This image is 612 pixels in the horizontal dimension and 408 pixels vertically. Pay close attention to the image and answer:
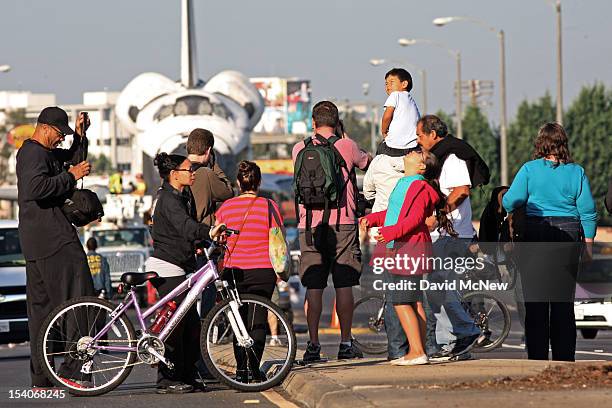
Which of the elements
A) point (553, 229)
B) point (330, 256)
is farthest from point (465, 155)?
point (330, 256)

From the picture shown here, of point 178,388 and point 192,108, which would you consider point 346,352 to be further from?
point 192,108

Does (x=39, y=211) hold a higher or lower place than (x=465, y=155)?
lower

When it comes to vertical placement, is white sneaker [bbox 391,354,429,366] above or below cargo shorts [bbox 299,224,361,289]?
below

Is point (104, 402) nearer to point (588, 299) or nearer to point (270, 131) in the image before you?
point (588, 299)

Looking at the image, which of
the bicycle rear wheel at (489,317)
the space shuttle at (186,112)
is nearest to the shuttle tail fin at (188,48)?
the space shuttle at (186,112)

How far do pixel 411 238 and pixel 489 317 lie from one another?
3452 mm

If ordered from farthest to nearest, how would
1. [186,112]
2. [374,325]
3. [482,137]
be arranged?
[482,137], [186,112], [374,325]

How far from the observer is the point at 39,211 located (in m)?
11.5

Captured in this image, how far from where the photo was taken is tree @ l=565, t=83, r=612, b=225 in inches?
3022

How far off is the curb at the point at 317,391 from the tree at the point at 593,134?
216ft

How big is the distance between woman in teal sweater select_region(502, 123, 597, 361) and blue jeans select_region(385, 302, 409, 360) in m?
0.99

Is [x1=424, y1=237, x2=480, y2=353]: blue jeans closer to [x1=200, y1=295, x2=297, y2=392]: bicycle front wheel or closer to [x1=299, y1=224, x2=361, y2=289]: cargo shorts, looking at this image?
[x1=299, y1=224, x2=361, y2=289]: cargo shorts

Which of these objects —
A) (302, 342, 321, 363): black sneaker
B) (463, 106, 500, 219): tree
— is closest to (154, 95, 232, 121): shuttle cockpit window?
(302, 342, 321, 363): black sneaker

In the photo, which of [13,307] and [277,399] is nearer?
[277,399]
